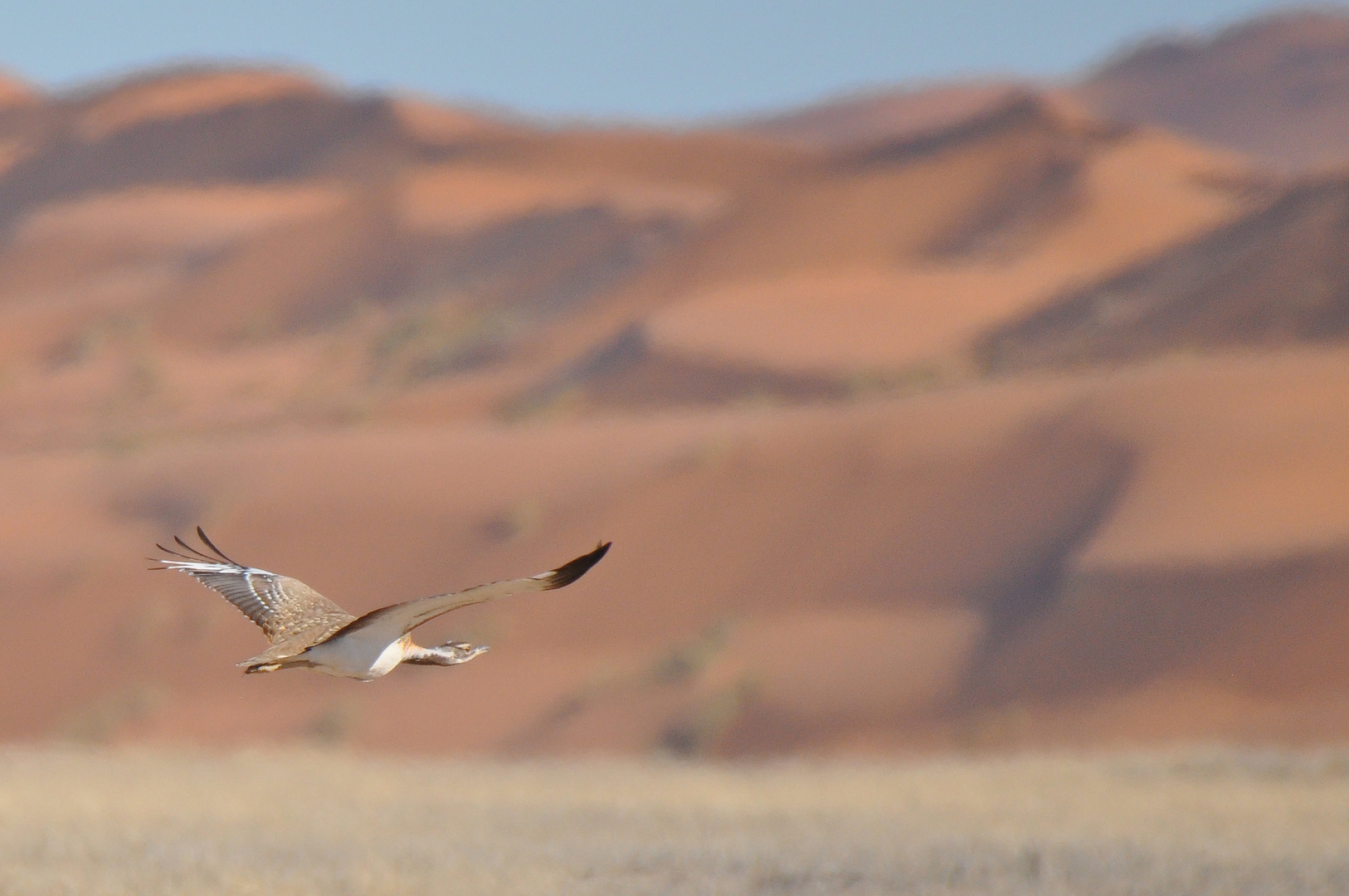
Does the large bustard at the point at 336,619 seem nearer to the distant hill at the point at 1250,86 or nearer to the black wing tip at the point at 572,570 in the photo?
the black wing tip at the point at 572,570

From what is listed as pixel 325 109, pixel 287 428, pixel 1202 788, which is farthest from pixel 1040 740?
pixel 325 109

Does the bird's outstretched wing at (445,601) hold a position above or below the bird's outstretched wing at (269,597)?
below

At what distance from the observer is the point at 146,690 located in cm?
2908

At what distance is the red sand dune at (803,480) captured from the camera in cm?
2578

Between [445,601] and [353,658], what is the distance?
741 mm

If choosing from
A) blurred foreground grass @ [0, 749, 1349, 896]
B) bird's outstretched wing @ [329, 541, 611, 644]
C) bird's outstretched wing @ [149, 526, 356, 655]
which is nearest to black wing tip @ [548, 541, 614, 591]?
bird's outstretched wing @ [329, 541, 611, 644]

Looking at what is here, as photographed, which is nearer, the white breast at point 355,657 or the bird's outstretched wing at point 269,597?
the white breast at point 355,657

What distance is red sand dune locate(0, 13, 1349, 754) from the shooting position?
25.8m

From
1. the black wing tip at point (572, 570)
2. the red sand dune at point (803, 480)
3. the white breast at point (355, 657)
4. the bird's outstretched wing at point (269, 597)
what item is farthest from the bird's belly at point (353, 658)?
the red sand dune at point (803, 480)

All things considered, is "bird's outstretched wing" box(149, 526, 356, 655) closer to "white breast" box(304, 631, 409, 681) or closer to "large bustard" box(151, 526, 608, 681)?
"large bustard" box(151, 526, 608, 681)

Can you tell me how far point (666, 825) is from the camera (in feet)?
57.5

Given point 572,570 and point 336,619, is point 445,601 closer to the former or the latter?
point 572,570

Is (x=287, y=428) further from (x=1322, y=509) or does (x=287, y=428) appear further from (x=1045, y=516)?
(x=1322, y=509)

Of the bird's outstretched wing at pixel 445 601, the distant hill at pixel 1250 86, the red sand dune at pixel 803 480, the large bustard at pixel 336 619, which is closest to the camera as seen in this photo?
the bird's outstretched wing at pixel 445 601
